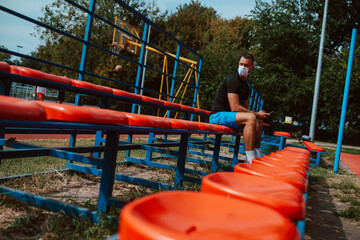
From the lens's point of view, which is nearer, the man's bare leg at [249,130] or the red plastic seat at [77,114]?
the red plastic seat at [77,114]

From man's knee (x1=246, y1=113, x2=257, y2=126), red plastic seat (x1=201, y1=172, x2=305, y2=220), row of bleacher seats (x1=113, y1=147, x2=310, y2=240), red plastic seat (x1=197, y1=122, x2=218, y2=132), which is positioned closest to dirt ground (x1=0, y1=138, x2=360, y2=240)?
red plastic seat (x1=197, y1=122, x2=218, y2=132)

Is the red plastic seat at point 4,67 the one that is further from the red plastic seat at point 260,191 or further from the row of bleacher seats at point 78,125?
the red plastic seat at point 260,191

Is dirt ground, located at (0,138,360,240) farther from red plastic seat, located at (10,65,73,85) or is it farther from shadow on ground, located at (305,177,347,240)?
red plastic seat, located at (10,65,73,85)

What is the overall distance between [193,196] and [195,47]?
1095 inches

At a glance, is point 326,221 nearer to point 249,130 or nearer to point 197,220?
point 249,130

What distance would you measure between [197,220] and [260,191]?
0.35 m

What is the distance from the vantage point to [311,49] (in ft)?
70.0

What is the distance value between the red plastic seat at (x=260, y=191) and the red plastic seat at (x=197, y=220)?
106 millimetres

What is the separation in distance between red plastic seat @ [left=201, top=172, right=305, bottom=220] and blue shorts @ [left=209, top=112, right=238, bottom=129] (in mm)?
2423

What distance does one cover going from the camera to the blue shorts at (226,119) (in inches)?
136

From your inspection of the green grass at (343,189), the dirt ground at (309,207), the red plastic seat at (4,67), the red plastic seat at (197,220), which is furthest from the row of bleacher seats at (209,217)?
the green grass at (343,189)

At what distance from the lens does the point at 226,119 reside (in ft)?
11.6

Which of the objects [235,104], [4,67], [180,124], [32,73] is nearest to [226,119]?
[235,104]

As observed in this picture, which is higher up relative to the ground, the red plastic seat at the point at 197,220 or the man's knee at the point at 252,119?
the man's knee at the point at 252,119
